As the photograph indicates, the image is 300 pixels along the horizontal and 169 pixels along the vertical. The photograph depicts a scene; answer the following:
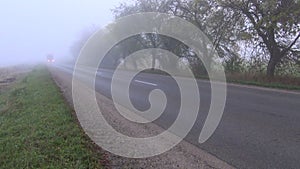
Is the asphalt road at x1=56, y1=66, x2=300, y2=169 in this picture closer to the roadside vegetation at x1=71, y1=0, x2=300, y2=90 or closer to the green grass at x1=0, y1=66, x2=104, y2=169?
the green grass at x1=0, y1=66, x2=104, y2=169

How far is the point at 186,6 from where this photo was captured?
30.4m

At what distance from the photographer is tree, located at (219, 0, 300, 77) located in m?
18.1

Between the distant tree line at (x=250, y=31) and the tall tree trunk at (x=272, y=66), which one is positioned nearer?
the distant tree line at (x=250, y=31)

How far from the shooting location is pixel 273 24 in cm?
1845

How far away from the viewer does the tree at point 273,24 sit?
18109 millimetres

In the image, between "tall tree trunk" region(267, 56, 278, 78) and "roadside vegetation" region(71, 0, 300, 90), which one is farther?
"tall tree trunk" region(267, 56, 278, 78)

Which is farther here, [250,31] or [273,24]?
[250,31]

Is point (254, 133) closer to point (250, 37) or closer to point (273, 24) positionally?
point (273, 24)

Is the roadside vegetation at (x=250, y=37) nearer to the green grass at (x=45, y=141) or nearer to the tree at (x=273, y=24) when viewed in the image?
the tree at (x=273, y=24)

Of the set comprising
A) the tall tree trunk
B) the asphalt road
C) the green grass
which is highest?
the tall tree trunk

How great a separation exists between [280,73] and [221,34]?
22.6 ft

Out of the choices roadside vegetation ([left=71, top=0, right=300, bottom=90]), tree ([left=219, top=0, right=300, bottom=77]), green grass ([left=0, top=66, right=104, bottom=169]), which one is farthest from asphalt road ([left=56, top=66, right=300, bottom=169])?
tree ([left=219, top=0, right=300, bottom=77])

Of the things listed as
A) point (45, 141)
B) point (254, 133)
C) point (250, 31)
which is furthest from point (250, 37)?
point (45, 141)

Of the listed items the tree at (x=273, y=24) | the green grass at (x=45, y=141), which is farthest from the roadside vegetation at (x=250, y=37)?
the green grass at (x=45, y=141)
